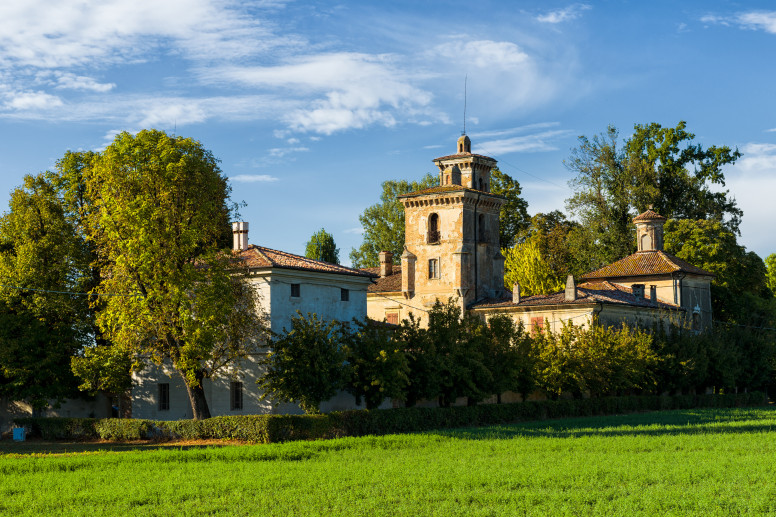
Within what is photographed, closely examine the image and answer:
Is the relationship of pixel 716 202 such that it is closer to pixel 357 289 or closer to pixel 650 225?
pixel 650 225

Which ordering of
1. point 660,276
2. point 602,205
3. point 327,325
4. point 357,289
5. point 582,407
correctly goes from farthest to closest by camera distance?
point 602,205 → point 660,276 → point 582,407 → point 357,289 → point 327,325

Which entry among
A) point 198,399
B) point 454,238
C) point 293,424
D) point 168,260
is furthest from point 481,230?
point 293,424

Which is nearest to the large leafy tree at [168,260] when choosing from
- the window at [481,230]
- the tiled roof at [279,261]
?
the tiled roof at [279,261]

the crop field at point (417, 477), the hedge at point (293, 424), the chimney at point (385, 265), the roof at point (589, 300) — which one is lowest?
the crop field at point (417, 477)

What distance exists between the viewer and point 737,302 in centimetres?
6819

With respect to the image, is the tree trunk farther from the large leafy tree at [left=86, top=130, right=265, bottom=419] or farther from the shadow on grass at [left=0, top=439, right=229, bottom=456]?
the shadow on grass at [left=0, top=439, right=229, bottom=456]

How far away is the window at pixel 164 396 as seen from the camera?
42031 mm

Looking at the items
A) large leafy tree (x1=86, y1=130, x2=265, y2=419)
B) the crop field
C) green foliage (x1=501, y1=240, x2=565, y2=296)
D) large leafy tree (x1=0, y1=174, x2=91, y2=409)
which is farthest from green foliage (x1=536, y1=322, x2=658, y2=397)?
large leafy tree (x1=0, y1=174, x2=91, y2=409)

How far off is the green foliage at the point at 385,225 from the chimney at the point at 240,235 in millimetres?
40309

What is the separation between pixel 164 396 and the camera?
4219 centimetres

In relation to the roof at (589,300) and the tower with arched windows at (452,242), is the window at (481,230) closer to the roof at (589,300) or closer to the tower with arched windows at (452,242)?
the tower with arched windows at (452,242)

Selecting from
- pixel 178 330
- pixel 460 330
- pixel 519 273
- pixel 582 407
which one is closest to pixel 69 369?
pixel 178 330

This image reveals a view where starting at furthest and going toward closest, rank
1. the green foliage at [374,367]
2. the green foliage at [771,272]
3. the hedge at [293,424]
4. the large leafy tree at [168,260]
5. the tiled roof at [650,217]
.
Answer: the green foliage at [771,272] < the tiled roof at [650,217] < the green foliage at [374,367] < the large leafy tree at [168,260] < the hedge at [293,424]

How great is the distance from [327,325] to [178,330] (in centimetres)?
655
